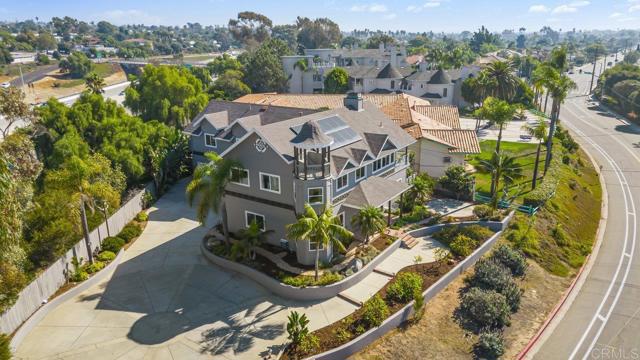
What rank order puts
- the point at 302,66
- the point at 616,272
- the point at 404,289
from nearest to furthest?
the point at 404,289, the point at 616,272, the point at 302,66

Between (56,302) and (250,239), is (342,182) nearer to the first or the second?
(250,239)

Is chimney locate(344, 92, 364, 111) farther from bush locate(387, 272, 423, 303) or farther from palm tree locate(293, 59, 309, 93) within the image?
palm tree locate(293, 59, 309, 93)

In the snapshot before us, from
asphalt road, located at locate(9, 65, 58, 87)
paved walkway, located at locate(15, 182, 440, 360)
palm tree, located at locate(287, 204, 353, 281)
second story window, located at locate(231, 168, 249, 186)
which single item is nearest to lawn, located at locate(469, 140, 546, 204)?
paved walkway, located at locate(15, 182, 440, 360)

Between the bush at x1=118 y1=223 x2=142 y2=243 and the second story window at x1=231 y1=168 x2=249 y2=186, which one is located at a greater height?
the second story window at x1=231 y1=168 x2=249 y2=186

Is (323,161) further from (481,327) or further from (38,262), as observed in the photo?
(38,262)

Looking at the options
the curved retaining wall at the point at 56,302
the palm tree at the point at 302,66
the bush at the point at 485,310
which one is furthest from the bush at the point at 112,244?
the palm tree at the point at 302,66

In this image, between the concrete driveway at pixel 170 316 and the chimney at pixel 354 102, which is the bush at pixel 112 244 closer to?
the concrete driveway at pixel 170 316

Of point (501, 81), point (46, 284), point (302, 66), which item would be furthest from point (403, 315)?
point (302, 66)

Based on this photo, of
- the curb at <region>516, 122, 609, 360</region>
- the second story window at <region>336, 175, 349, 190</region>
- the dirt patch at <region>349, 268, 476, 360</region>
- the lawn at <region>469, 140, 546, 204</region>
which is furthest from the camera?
the lawn at <region>469, 140, 546, 204</region>
